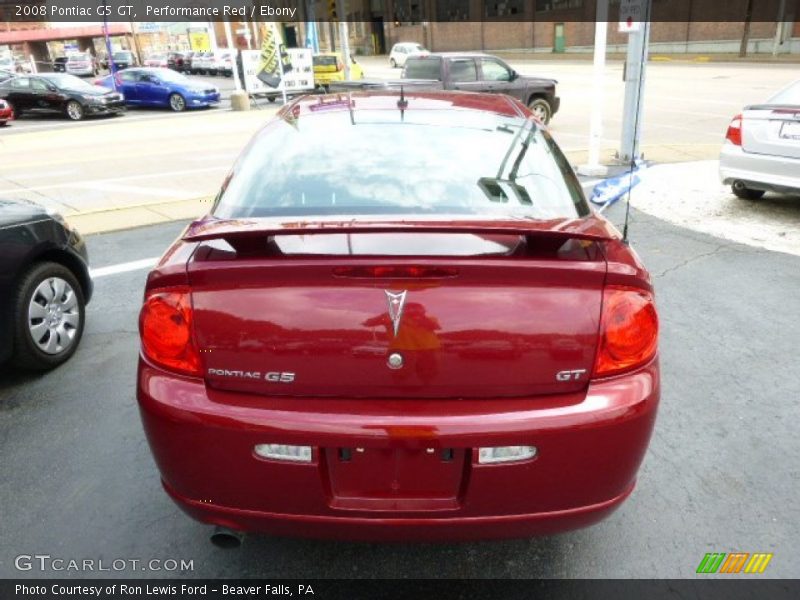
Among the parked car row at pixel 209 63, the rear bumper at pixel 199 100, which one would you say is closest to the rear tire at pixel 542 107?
the rear bumper at pixel 199 100

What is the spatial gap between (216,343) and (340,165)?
1.10m

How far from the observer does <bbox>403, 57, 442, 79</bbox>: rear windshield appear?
1433 cm

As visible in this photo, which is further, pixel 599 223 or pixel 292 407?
pixel 599 223

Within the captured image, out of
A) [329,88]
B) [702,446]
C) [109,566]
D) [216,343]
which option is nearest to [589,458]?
[216,343]

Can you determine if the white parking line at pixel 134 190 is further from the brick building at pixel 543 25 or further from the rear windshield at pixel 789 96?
the brick building at pixel 543 25

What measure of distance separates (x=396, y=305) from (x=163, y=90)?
24.6 meters

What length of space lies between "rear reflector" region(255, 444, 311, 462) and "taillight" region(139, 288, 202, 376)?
324mm

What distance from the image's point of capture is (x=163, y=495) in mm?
2926

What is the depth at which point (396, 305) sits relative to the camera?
6.42 ft

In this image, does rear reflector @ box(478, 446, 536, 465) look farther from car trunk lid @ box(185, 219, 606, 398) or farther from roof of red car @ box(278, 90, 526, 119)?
roof of red car @ box(278, 90, 526, 119)

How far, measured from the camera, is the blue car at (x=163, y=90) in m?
23.5

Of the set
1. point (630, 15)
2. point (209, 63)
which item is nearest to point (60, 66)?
point (209, 63)

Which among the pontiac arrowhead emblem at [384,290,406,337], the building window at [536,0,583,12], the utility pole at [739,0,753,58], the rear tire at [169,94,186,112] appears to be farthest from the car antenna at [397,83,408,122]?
the building window at [536,0,583,12]

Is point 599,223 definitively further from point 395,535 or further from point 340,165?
point 395,535
